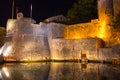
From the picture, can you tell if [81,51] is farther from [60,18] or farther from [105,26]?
[60,18]

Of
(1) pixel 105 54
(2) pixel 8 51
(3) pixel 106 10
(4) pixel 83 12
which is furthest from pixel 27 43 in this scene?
(4) pixel 83 12

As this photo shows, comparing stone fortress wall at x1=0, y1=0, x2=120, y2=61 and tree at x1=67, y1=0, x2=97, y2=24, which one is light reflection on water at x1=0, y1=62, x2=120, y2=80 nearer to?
stone fortress wall at x1=0, y1=0, x2=120, y2=61

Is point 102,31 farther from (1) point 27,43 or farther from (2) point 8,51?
(2) point 8,51

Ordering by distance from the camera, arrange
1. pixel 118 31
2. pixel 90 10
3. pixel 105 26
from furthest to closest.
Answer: pixel 90 10 < pixel 105 26 < pixel 118 31

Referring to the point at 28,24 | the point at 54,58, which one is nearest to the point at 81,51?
the point at 54,58

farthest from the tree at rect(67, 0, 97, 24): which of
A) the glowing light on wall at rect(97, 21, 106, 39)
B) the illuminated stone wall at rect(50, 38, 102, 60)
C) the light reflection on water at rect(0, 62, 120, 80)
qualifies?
the light reflection on water at rect(0, 62, 120, 80)

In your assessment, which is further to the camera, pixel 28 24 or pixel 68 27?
pixel 68 27

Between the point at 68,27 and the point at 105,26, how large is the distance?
210 inches

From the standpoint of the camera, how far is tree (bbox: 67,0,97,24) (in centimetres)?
3394

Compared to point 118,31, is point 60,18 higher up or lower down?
higher up

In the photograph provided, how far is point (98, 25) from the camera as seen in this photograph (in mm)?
26625

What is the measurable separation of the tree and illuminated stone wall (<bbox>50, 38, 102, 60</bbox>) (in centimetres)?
817

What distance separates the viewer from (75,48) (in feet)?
85.8

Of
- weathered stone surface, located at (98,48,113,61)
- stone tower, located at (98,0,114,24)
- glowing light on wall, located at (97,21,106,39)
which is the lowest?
weathered stone surface, located at (98,48,113,61)
